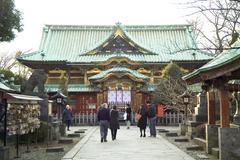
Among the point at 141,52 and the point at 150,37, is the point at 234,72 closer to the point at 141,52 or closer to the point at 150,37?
the point at 141,52

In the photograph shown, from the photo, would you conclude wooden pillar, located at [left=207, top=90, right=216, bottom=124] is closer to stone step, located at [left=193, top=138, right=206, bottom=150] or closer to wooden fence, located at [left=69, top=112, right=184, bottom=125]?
stone step, located at [left=193, top=138, right=206, bottom=150]

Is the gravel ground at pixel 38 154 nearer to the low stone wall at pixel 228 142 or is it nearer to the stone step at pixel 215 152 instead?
the stone step at pixel 215 152

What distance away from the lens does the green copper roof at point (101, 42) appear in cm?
4469

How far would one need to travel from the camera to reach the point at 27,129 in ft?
55.6

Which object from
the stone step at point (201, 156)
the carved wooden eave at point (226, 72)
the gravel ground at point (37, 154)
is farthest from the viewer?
the gravel ground at point (37, 154)

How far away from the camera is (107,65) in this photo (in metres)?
43.8

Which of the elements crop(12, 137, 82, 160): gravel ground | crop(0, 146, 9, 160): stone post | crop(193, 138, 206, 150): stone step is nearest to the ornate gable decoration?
crop(193, 138, 206, 150): stone step

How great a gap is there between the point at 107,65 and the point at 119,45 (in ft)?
11.4

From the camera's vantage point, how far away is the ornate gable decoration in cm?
4559

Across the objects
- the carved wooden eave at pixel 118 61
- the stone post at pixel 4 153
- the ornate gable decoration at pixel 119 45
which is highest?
the ornate gable decoration at pixel 119 45

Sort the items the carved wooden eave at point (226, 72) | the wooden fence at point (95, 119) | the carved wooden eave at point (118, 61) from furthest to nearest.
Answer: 1. the carved wooden eave at point (118, 61)
2. the wooden fence at point (95, 119)
3. the carved wooden eave at point (226, 72)

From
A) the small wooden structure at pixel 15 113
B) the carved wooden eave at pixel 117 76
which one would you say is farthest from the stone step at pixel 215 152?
the carved wooden eave at pixel 117 76

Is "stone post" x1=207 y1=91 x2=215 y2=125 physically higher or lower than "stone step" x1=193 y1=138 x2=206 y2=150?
higher

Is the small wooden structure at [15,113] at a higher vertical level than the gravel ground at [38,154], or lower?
higher
